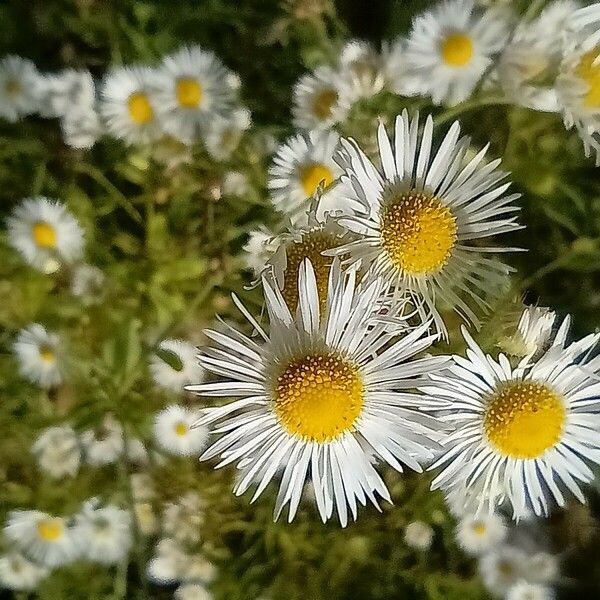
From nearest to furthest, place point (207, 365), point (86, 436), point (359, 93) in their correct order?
1. point (207, 365)
2. point (359, 93)
3. point (86, 436)

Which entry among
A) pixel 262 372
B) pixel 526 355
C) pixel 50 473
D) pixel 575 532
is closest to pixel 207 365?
pixel 262 372

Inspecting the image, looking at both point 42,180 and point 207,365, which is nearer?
point 207,365

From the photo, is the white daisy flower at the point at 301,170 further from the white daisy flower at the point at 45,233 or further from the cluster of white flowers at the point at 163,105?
the white daisy flower at the point at 45,233

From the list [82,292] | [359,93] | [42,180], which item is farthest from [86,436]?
[359,93]

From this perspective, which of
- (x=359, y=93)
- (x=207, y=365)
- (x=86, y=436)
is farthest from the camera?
(x=86, y=436)

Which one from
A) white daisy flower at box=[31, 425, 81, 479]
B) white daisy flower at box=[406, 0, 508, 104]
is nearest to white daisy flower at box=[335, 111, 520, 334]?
white daisy flower at box=[406, 0, 508, 104]

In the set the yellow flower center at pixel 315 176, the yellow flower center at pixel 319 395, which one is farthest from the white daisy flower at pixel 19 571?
the yellow flower center at pixel 315 176

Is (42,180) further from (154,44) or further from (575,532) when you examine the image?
(575,532)

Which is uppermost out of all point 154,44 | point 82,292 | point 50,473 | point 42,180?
point 154,44

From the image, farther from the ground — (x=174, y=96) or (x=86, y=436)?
(x=174, y=96)
